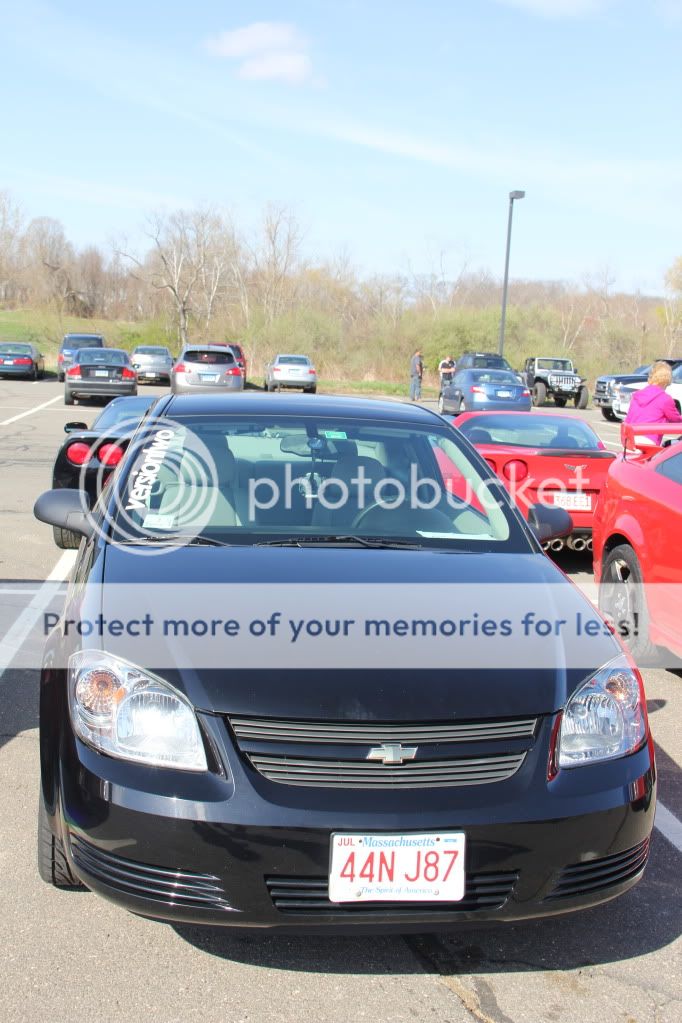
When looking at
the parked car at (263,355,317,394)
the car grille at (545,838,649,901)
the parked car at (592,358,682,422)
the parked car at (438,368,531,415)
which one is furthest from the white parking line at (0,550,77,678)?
the parked car at (263,355,317,394)

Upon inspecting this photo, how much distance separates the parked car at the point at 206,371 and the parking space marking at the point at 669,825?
84.6 feet

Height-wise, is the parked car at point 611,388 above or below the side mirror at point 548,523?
below

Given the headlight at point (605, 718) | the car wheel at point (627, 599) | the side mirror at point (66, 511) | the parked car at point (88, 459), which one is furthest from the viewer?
the parked car at point (88, 459)

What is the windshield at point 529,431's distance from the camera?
9.72 m

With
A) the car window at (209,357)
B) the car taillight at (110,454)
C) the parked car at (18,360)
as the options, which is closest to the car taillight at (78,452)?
the car taillight at (110,454)

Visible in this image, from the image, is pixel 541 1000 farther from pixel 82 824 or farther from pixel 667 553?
pixel 667 553

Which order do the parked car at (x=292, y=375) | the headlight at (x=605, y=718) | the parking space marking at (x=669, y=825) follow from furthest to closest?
the parked car at (x=292, y=375)
the parking space marking at (x=669, y=825)
the headlight at (x=605, y=718)

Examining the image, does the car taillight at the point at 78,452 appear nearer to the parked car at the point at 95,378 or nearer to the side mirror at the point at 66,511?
Result: the side mirror at the point at 66,511

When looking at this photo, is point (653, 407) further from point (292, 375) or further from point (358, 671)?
point (292, 375)

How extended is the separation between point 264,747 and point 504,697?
0.68m

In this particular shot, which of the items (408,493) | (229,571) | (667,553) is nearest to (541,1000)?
(229,571)

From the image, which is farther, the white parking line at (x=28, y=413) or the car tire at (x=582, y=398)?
the car tire at (x=582, y=398)

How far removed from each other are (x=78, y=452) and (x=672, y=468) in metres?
4.87

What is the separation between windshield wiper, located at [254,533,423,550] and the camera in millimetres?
3729
